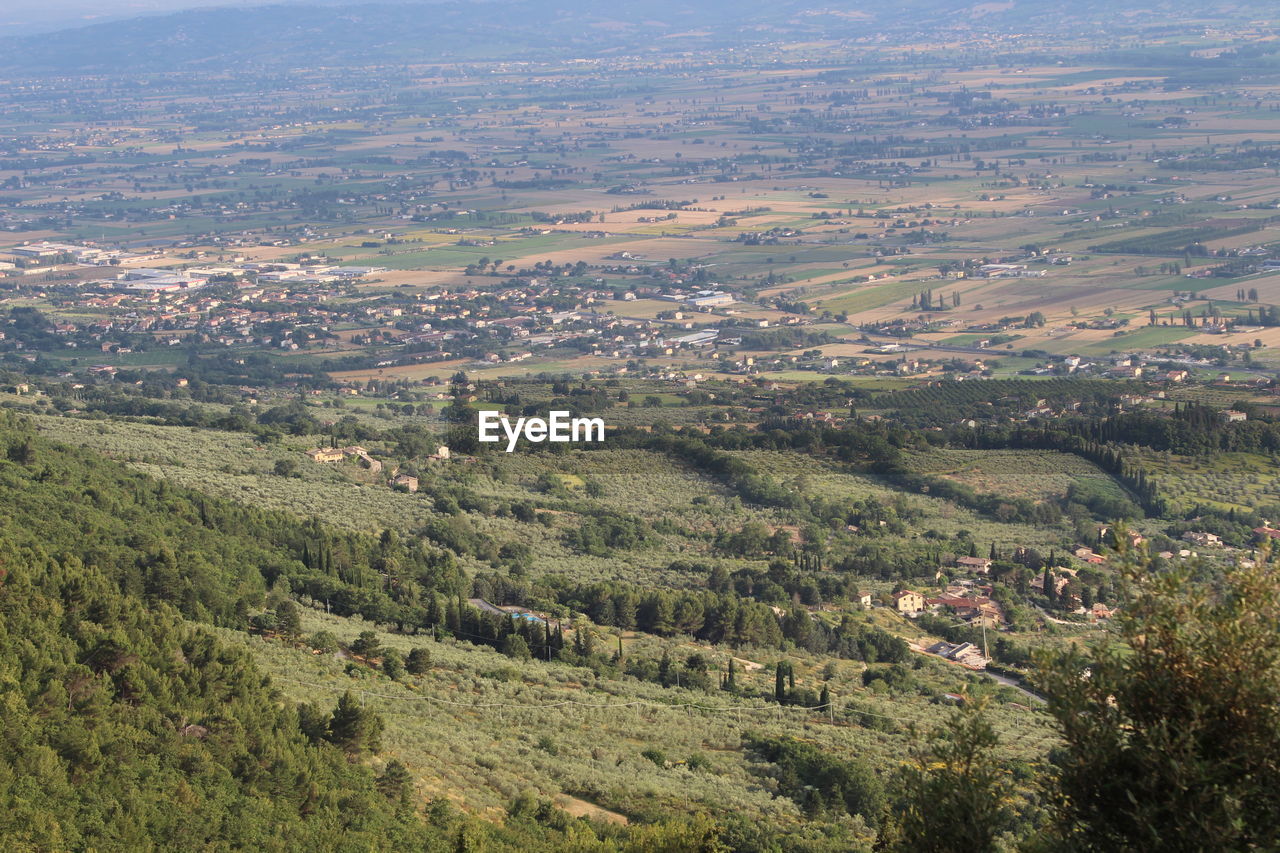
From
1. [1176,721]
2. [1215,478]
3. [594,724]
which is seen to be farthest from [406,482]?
[1176,721]

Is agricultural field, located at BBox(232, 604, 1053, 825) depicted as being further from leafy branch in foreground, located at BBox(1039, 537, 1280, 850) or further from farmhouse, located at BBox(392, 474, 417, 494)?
farmhouse, located at BBox(392, 474, 417, 494)

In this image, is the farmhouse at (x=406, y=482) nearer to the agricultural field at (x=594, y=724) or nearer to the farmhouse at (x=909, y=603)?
the agricultural field at (x=594, y=724)

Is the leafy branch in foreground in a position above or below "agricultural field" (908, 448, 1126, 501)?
above

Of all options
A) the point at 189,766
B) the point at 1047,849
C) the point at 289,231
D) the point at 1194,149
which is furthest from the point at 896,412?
the point at 1194,149

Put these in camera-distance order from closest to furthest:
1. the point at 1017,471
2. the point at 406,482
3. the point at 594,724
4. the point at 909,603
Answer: the point at 594,724 → the point at 909,603 → the point at 406,482 → the point at 1017,471

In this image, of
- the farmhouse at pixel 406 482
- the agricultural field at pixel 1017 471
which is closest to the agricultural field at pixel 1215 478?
the agricultural field at pixel 1017 471

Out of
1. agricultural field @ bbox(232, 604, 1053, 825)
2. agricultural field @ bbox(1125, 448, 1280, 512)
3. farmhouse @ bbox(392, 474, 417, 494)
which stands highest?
agricultural field @ bbox(232, 604, 1053, 825)

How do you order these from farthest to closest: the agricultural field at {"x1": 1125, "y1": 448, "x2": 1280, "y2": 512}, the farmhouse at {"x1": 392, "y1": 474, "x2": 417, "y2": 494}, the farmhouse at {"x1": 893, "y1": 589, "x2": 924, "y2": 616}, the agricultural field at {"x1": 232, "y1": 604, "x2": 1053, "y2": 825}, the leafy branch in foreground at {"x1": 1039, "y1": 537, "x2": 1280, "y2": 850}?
the agricultural field at {"x1": 1125, "y1": 448, "x2": 1280, "y2": 512}, the farmhouse at {"x1": 392, "y1": 474, "x2": 417, "y2": 494}, the farmhouse at {"x1": 893, "y1": 589, "x2": 924, "y2": 616}, the agricultural field at {"x1": 232, "y1": 604, "x2": 1053, "y2": 825}, the leafy branch in foreground at {"x1": 1039, "y1": 537, "x2": 1280, "y2": 850}

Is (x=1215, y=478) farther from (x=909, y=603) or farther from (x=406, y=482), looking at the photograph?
(x=406, y=482)

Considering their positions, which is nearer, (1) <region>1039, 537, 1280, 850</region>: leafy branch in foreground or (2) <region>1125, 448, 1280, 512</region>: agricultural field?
(1) <region>1039, 537, 1280, 850</region>: leafy branch in foreground

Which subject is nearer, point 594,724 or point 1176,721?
point 1176,721

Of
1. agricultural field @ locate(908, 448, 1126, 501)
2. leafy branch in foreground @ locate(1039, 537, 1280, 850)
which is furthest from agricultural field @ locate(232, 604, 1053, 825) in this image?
agricultural field @ locate(908, 448, 1126, 501)
